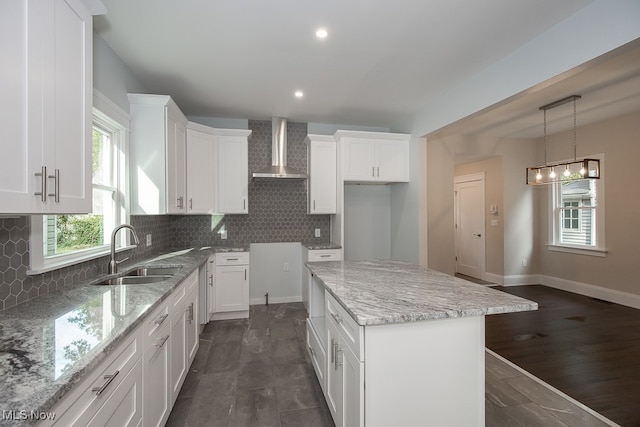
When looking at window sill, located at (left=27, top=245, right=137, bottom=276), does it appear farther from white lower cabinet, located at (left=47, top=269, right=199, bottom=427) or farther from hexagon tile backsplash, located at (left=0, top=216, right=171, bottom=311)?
white lower cabinet, located at (left=47, top=269, right=199, bottom=427)

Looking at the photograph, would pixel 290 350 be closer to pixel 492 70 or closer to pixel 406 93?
pixel 406 93

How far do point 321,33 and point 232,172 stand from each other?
219 centimetres

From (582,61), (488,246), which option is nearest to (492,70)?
(582,61)

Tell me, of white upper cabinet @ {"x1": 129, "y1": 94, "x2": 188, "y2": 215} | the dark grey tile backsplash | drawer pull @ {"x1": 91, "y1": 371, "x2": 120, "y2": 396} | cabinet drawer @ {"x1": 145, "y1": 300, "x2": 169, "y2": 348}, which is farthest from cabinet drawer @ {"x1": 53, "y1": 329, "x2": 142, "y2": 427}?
the dark grey tile backsplash

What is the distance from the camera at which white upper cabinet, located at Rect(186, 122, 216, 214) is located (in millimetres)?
3428

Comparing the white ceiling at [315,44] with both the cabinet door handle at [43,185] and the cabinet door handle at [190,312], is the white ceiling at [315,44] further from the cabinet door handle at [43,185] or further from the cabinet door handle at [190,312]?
the cabinet door handle at [190,312]

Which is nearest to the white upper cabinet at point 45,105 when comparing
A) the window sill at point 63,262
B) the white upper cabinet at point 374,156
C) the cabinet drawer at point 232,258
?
the window sill at point 63,262

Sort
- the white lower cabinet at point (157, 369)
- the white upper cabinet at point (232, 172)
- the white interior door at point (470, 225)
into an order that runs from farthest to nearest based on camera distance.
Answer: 1. the white interior door at point (470, 225)
2. the white upper cabinet at point (232, 172)
3. the white lower cabinet at point (157, 369)

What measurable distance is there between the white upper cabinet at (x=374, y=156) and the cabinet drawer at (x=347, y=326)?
2.47 meters

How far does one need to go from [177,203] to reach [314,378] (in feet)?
7.17

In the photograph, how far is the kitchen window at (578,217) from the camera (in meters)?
4.48

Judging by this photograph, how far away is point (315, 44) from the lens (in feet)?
7.69

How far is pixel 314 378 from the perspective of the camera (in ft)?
7.84

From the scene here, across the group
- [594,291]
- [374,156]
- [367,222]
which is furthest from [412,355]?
[594,291]
